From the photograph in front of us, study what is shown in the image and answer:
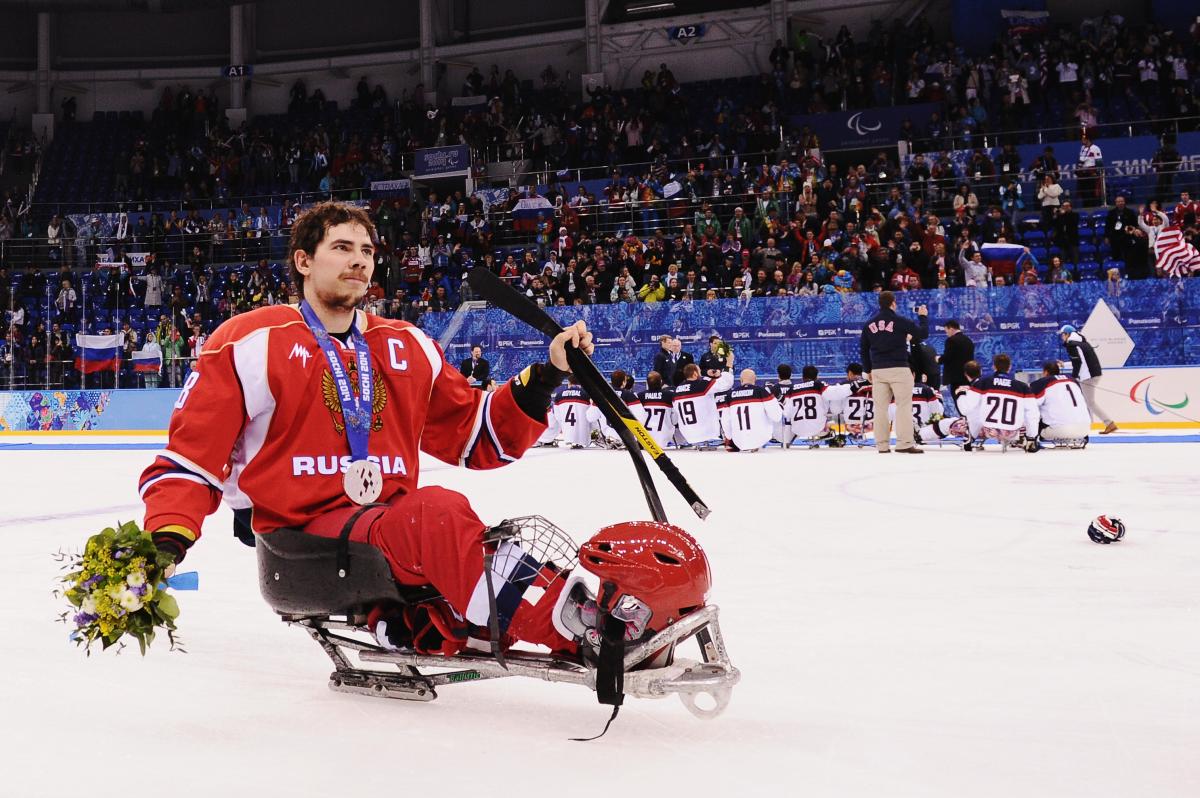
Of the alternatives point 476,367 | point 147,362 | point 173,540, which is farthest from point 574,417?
point 173,540

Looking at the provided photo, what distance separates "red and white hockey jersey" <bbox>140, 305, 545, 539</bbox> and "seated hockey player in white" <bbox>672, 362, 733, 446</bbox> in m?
9.97

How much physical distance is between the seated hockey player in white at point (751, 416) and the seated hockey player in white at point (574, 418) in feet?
6.55

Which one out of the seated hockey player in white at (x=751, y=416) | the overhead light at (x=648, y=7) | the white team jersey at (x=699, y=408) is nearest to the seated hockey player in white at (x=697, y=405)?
the white team jersey at (x=699, y=408)

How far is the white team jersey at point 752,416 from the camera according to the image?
39.2 ft

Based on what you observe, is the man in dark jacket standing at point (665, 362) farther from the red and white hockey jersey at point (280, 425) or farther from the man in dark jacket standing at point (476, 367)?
the red and white hockey jersey at point (280, 425)

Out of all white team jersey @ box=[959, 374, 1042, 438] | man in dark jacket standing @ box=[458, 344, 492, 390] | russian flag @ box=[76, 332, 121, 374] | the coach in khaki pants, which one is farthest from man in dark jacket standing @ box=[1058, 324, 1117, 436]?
russian flag @ box=[76, 332, 121, 374]

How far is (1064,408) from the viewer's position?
10656 millimetres

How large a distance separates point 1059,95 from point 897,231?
669 centimetres

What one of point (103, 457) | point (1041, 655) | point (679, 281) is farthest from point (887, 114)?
point (1041, 655)

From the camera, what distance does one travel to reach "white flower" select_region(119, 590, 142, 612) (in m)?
1.98

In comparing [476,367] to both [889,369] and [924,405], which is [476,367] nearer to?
[889,369]

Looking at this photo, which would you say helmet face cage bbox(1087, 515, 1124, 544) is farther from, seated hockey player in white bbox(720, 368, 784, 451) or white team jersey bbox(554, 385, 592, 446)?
white team jersey bbox(554, 385, 592, 446)

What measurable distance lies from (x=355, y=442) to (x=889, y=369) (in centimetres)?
932

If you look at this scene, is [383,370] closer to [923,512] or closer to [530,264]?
[923,512]
